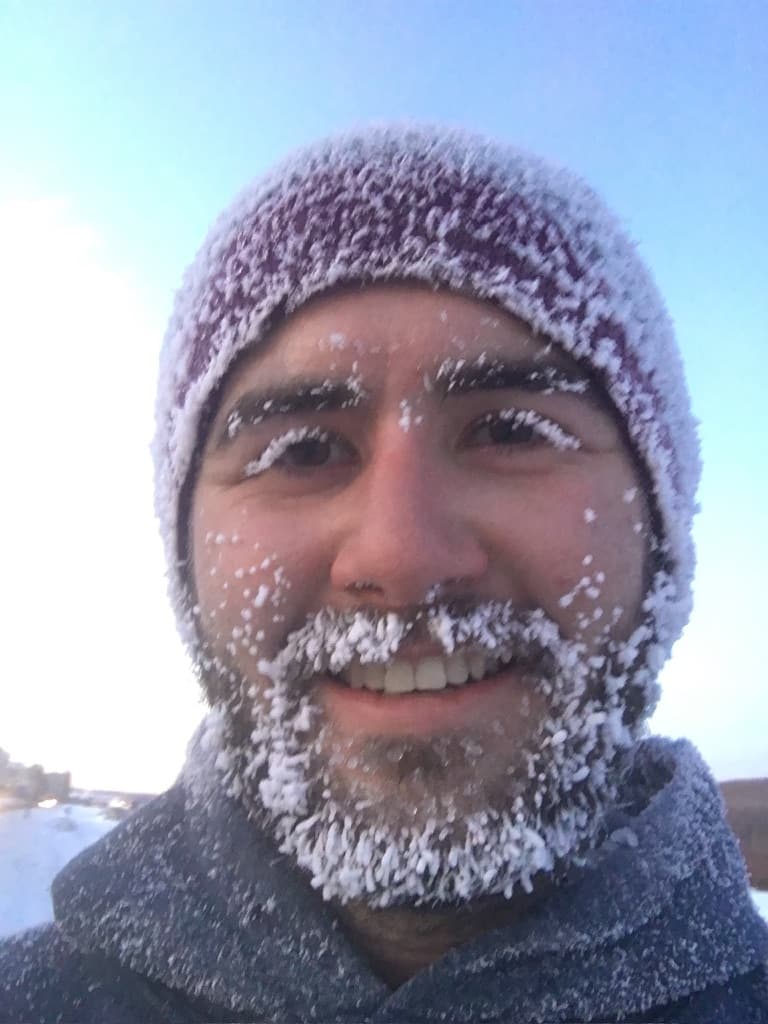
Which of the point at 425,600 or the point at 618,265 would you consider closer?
the point at 425,600

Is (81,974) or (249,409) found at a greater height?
(249,409)

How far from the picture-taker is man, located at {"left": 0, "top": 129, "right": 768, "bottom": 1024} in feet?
3.16

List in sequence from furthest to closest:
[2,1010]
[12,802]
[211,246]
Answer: [12,802] → [211,246] → [2,1010]

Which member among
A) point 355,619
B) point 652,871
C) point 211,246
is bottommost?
point 652,871

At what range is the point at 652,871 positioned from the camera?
1.03 meters

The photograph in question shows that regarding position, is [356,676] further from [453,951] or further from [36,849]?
[36,849]

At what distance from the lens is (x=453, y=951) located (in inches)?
38.7

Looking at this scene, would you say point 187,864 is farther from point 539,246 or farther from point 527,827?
point 539,246

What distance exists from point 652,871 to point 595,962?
5.6 inches

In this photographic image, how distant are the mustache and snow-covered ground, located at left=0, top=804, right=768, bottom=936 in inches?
33.0

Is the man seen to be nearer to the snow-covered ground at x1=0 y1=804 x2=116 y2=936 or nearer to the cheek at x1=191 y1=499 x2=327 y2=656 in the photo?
the cheek at x1=191 y1=499 x2=327 y2=656

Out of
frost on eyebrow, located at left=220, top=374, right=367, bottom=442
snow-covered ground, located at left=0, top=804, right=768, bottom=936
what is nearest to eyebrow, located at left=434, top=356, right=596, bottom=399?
frost on eyebrow, located at left=220, top=374, right=367, bottom=442

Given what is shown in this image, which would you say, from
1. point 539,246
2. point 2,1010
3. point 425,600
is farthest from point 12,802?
point 539,246

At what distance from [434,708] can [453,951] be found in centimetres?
30
